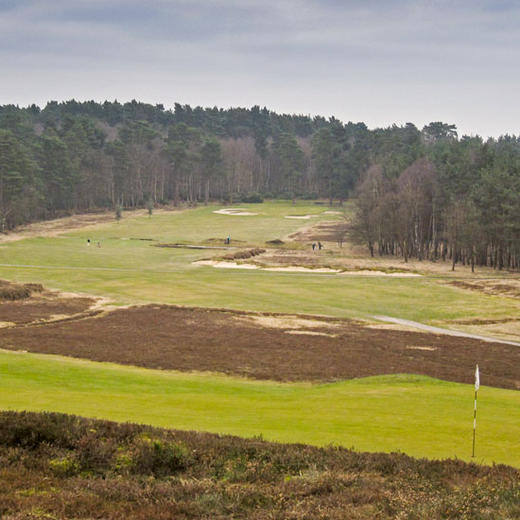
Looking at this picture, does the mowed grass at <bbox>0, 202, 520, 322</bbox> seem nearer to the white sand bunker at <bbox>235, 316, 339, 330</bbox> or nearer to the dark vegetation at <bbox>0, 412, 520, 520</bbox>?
the white sand bunker at <bbox>235, 316, 339, 330</bbox>

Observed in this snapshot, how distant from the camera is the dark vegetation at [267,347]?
3275 cm

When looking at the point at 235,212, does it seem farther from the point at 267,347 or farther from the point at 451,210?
the point at 267,347

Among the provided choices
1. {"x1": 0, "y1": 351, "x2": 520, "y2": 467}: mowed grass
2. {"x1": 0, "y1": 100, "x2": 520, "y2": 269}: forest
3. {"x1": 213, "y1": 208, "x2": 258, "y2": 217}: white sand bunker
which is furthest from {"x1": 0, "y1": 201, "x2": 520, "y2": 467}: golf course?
{"x1": 213, "y1": 208, "x2": 258, "y2": 217}: white sand bunker

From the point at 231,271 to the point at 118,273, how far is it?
13.3m

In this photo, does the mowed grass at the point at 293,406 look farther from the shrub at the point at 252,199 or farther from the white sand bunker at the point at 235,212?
the shrub at the point at 252,199

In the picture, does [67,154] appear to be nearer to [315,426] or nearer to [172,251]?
[172,251]

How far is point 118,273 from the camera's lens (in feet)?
253

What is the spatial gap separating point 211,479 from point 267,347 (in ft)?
84.2

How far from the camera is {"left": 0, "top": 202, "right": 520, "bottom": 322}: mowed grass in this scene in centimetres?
5778

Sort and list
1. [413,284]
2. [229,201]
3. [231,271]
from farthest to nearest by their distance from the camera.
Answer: [229,201] < [231,271] < [413,284]

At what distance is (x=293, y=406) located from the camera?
72.2ft

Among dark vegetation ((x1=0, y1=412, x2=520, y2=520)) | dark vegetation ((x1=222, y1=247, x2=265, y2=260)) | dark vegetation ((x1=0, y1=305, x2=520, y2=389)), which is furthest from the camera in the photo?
dark vegetation ((x1=222, y1=247, x2=265, y2=260))

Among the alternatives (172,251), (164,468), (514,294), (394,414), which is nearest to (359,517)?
(164,468)

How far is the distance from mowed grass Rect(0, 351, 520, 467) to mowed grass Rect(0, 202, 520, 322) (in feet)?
90.2
